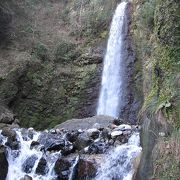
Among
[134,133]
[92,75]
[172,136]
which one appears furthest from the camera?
[92,75]

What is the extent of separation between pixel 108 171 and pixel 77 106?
7.62m

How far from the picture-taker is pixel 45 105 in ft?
51.1

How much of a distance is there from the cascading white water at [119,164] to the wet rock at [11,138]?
2825 millimetres

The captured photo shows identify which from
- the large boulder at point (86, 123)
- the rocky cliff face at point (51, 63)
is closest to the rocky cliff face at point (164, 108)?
the large boulder at point (86, 123)

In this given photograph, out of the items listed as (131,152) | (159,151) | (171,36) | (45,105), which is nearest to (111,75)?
(45,105)

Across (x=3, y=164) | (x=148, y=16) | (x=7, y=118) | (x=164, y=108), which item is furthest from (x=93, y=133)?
(x=7, y=118)

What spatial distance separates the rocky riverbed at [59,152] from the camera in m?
8.40

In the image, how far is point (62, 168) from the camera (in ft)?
28.4

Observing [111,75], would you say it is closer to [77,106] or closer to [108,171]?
Result: [77,106]

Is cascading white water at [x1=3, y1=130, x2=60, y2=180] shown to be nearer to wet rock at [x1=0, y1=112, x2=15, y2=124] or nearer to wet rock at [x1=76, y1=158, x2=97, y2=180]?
wet rock at [x1=76, y1=158, x2=97, y2=180]

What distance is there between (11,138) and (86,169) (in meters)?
2.97

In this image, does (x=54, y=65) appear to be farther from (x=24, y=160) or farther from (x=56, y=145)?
(x=56, y=145)

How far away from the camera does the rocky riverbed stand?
27.6ft

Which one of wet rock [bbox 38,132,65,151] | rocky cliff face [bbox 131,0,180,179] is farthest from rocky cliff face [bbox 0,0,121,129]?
rocky cliff face [bbox 131,0,180,179]
